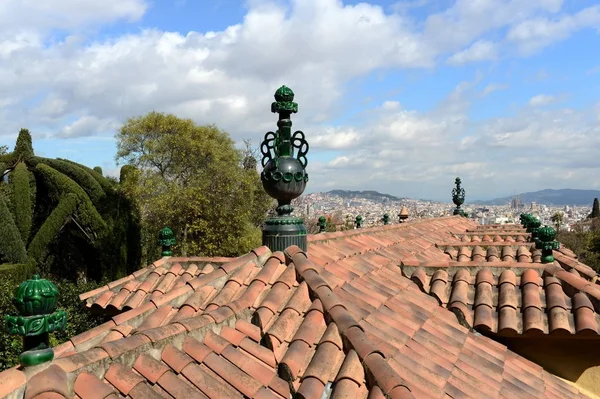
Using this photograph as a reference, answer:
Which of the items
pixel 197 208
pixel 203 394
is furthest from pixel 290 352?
pixel 197 208

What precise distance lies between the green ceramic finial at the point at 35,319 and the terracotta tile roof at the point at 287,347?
3.0 inches

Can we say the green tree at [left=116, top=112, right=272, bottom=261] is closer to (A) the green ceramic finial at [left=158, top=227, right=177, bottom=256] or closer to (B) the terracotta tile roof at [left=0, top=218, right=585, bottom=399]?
(A) the green ceramic finial at [left=158, top=227, right=177, bottom=256]

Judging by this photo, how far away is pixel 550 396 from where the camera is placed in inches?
155

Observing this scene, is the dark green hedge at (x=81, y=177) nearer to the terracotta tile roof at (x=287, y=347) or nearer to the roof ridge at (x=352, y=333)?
the terracotta tile roof at (x=287, y=347)

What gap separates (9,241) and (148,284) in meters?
14.3

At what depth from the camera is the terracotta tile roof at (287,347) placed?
2.55 meters

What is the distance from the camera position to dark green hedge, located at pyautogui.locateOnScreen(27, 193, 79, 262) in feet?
61.6

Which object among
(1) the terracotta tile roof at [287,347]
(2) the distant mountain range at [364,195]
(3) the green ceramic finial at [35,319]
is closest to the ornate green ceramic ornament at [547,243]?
Answer: (1) the terracotta tile roof at [287,347]

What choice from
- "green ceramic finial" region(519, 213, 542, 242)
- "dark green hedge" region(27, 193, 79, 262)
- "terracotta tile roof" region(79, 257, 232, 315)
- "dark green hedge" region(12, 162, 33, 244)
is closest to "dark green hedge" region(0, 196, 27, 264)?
"dark green hedge" region(27, 193, 79, 262)

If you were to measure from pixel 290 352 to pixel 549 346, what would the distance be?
271cm

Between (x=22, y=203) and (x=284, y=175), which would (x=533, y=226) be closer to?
(x=284, y=175)

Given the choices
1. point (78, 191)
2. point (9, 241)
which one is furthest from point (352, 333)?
point (78, 191)

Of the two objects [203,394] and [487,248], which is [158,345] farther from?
[487,248]

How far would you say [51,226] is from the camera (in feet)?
62.6
